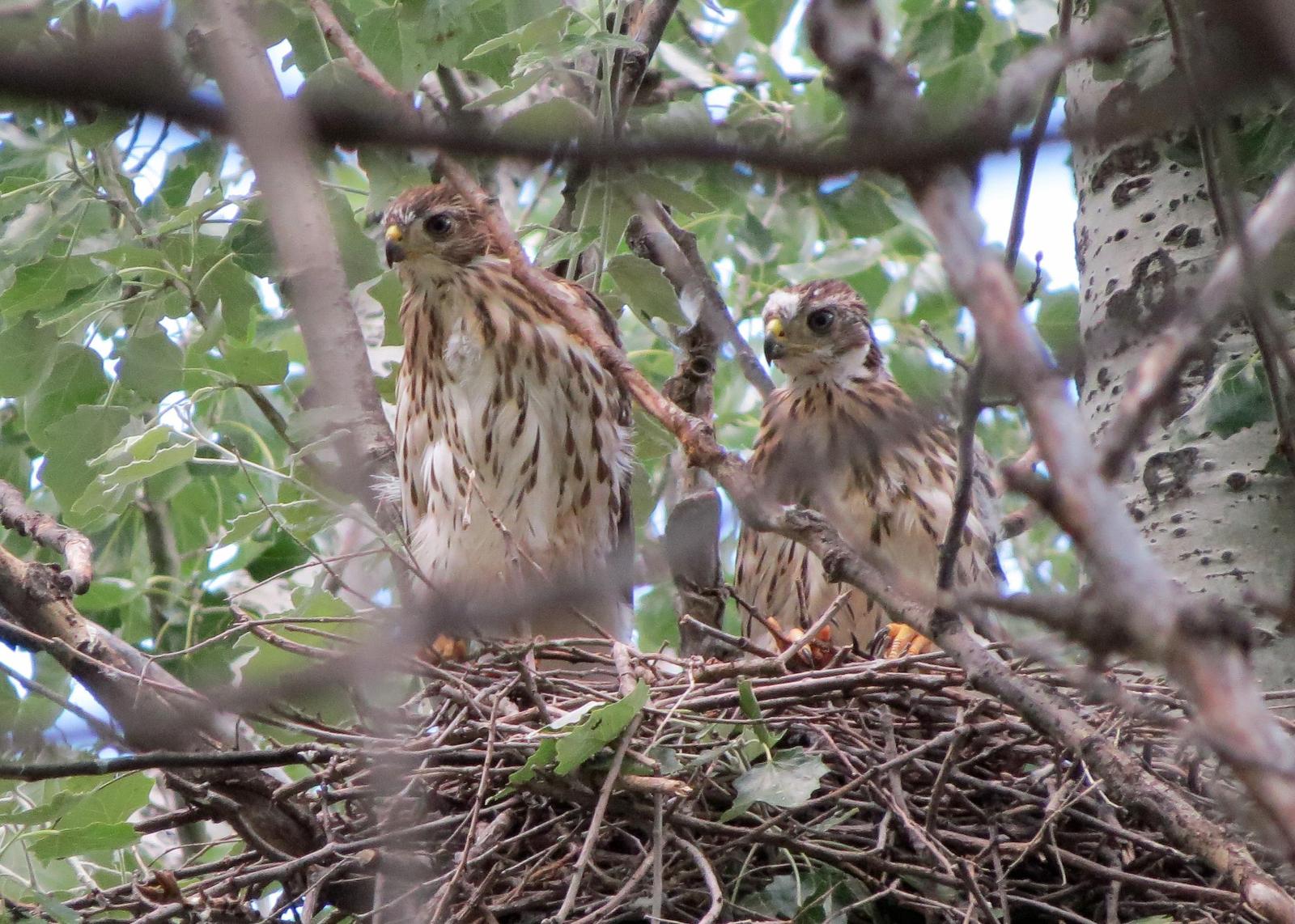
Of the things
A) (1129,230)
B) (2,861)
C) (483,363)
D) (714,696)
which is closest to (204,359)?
(483,363)

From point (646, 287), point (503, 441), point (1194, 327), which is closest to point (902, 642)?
point (646, 287)

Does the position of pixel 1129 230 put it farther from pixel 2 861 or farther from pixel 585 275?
pixel 2 861

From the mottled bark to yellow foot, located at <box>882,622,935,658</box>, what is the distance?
0.69 m

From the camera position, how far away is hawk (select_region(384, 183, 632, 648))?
479cm

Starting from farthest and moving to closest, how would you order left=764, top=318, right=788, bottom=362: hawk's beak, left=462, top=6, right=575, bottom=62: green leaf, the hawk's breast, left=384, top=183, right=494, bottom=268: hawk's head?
left=764, top=318, right=788, bottom=362: hawk's beak, left=384, top=183, right=494, bottom=268: hawk's head, the hawk's breast, left=462, top=6, right=575, bottom=62: green leaf

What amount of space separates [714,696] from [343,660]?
6.07ft

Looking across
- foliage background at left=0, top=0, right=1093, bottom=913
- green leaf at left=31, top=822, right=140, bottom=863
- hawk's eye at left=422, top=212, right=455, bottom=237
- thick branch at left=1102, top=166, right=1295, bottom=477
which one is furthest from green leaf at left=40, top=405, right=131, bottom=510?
thick branch at left=1102, top=166, right=1295, bottom=477

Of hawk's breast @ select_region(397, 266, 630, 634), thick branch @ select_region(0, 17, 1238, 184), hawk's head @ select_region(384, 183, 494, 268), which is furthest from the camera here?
hawk's head @ select_region(384, 183, 494, 268)

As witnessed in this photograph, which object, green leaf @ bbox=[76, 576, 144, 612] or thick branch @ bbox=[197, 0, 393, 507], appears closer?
thick branch @ bbox=[197, 0, 393, 507]

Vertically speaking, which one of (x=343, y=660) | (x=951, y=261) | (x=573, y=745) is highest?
(x=951, y=261)

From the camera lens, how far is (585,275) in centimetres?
475

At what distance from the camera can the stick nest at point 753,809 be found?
10.5 feet

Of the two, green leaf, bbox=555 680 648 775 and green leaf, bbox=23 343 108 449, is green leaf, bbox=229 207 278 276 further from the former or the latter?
green leaf, bbox=555 680 648 775

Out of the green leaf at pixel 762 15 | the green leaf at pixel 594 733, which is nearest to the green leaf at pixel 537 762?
the green leaf at pixel 594 733
